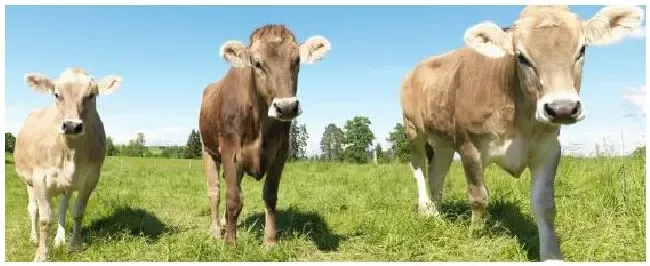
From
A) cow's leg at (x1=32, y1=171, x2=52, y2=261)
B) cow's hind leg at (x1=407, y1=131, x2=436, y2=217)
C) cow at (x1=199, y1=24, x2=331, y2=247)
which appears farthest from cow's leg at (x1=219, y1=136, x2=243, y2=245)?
cow's hind leg at (x1=407, y1=131, x2=436, y2=217)

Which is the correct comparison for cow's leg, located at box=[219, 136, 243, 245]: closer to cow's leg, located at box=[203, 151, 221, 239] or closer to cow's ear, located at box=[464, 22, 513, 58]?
cow's leg, located at box=[203, 151, 221, 239]

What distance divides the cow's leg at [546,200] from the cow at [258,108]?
7.36ft

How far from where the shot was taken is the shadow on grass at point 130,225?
24.8 feet

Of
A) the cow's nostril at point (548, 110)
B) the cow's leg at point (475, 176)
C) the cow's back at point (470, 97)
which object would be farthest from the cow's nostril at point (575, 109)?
the cow's leg at point (475, 176)

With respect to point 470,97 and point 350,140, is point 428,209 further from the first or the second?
point 350,140

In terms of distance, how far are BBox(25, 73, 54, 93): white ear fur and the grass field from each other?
5.84 ft

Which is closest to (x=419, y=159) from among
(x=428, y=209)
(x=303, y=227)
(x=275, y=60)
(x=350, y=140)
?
(x=428, y=209)

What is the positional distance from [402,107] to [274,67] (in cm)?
385

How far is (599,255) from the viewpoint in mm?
5359

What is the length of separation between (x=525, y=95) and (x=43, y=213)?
5154 millimetres

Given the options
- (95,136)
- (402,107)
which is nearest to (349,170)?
(402,107)

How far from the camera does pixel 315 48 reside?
6184 millimetres

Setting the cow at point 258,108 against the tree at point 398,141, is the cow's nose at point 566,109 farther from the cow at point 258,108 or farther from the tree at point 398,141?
the tree at point 398,141

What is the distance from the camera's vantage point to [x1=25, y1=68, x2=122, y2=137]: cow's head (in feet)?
19.9
